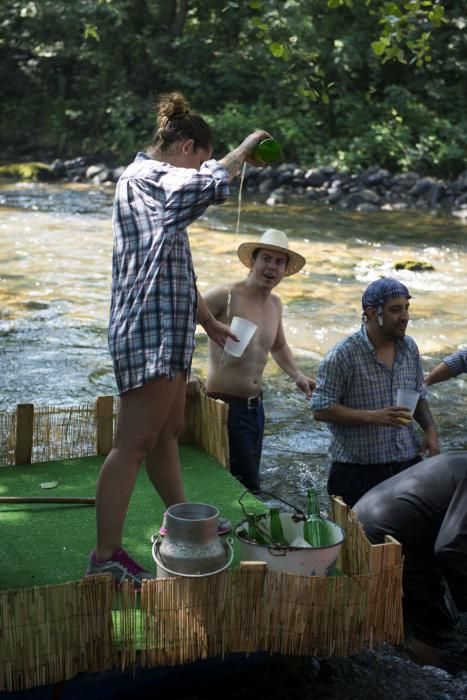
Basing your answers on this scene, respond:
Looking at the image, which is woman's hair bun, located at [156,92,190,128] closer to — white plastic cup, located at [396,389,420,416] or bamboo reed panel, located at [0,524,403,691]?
bamboo reed panel, located at [0,524,403,691]

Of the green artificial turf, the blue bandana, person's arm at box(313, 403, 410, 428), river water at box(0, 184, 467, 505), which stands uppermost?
the blue bandana

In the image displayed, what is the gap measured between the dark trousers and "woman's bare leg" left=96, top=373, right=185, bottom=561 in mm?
1742

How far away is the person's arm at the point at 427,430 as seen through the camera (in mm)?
5176

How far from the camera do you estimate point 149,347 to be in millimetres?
3564

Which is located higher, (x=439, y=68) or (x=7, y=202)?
(x=439, y=68)

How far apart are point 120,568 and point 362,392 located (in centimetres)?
190

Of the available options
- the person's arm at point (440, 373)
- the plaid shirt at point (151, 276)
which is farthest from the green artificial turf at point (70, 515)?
the person's arm at point (440, 373)

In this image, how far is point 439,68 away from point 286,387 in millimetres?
18210

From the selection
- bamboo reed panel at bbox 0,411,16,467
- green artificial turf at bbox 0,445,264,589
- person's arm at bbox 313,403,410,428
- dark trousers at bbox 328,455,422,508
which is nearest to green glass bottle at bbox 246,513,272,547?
green artificial turf at bbox 0,445,264,589

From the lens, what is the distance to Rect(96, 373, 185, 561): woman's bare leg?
3.57 meters

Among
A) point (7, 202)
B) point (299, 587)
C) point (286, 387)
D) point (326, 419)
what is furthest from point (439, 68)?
point (299, 587)

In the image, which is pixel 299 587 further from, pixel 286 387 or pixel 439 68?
Result: pixel 439 68

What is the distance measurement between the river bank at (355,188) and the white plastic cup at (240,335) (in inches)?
593

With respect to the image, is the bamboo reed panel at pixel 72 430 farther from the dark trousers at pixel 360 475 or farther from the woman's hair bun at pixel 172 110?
the woman's hair bun at pixel 172 110
